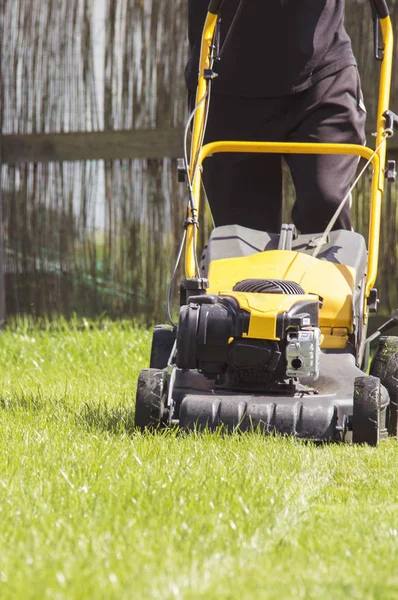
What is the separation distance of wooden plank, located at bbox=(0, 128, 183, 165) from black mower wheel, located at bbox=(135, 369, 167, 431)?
2.41m

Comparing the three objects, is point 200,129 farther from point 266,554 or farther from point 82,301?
point 82,301

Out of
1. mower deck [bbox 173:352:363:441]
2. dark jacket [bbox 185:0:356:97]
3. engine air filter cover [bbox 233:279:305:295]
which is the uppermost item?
dark jacket [bbox 185:0:356:97]

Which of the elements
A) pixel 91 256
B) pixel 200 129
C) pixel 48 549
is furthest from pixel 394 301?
pixel 48 549

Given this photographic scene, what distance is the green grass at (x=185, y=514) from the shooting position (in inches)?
53.7

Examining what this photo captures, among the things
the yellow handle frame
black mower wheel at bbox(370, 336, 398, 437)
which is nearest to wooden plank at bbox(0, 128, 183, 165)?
the yellow handle frame

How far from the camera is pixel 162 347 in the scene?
2855 millimetres

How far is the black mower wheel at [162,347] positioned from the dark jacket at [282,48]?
31.2 inches

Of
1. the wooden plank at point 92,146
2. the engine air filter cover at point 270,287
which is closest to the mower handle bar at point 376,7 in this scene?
the engine air filter cover at point 270,287

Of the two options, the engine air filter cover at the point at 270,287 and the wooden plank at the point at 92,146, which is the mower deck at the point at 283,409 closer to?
the engine air filter cover at the point at 270,287

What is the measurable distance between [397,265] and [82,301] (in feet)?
5.04

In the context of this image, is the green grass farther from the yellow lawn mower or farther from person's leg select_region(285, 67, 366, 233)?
person's leg select_region(285, 67, 366, 233)

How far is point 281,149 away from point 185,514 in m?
1.44

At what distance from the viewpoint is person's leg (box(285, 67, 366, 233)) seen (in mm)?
2967

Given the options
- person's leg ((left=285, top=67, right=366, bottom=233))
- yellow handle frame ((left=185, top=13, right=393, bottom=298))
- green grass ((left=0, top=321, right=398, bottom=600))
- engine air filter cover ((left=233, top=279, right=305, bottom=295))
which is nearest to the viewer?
green grass ((left=0, top=321, right=398, bottom=600))
